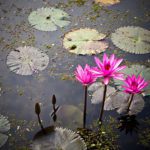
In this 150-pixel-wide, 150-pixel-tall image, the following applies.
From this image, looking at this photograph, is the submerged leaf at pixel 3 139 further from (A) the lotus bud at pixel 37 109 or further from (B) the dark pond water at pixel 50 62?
(A) the lotus bud at pixel 37 109

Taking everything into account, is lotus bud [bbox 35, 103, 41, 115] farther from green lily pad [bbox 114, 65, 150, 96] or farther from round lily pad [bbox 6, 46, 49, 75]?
green lily pad [bbox 114, 65, 150, 96]

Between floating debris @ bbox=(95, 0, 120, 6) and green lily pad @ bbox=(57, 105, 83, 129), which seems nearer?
green lily pad @ bbox=(57, 105, 83, 129)

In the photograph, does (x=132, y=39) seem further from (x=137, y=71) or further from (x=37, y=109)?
(x=37, y=109)

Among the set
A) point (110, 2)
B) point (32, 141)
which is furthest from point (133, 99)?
point (110, 2)

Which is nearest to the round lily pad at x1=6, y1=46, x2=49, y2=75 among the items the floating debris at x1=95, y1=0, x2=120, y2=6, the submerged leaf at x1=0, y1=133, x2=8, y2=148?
the submerged leaf at x1=0, y1=133, x2=8, y2=148

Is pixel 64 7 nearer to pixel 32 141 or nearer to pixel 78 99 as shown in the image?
pixel 78 99

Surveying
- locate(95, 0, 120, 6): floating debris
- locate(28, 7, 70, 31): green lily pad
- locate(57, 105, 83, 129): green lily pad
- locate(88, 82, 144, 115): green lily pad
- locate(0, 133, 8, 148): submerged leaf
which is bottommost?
locate(0, 133, 8, 148): submerged leaf

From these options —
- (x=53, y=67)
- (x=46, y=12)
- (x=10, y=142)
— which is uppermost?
(x=46, y=12)
